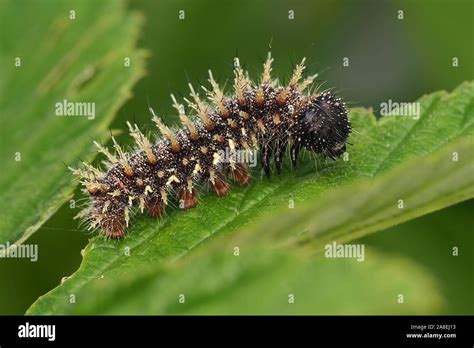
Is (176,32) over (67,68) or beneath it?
over

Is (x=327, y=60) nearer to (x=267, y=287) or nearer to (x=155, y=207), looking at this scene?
(x=155, y=207)

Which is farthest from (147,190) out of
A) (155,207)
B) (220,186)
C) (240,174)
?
(240,174)

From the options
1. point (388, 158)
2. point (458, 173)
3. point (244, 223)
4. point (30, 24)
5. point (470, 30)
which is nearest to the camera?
point (458, 173)

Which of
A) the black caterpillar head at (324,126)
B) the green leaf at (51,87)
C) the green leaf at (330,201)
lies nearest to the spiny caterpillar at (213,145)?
the black caterpillar head at (324,126)

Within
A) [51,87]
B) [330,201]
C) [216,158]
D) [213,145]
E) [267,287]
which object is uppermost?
[51,87]

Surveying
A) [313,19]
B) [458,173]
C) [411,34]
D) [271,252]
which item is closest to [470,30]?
[411,34]

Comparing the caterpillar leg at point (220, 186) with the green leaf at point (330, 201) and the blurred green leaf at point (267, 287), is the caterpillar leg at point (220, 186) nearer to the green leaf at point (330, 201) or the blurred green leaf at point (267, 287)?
the green leaf at point (330, 201)

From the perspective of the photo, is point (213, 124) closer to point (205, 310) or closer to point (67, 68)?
→ point (67, 68)
